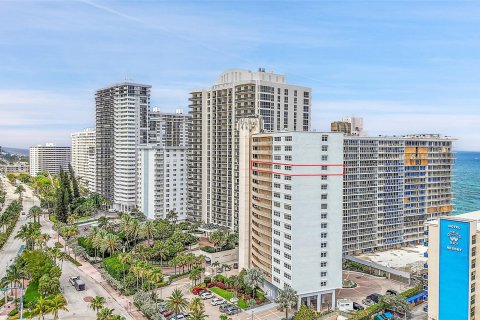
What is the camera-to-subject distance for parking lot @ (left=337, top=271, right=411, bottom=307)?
86400 millimetres

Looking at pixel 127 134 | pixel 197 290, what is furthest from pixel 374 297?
pixel 127 134

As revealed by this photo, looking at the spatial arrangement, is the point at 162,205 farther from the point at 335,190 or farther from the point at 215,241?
the point at 335,190

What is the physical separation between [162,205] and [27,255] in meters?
69.4

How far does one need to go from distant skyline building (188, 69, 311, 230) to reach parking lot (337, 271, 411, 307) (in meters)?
41.5

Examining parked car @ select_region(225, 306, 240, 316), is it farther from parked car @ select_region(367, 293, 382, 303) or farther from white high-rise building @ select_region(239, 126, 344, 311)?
parked car @ select_region(367, 293, 382, 303)

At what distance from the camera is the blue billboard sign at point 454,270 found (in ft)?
206

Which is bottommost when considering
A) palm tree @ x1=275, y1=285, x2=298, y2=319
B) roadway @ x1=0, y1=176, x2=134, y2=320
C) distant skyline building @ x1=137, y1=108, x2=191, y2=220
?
roadway @ x1=0, y1=176, x2=134, y2=320

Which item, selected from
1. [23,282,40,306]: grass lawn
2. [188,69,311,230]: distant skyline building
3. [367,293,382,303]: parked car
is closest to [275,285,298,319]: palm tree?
[367,293,382,303]: parked car

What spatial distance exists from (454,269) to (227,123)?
79.7 metres

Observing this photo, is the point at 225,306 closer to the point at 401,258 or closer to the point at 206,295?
the point at 206,295

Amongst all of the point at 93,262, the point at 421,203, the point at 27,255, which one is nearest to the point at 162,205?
the point at 93,262

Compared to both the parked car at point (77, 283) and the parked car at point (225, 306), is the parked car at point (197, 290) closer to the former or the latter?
the parked car at point (225, 306)

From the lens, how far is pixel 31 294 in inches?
3406

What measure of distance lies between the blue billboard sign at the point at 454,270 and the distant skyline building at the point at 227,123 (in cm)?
6291
